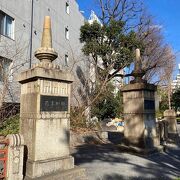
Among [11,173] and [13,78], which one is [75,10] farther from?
[11,173]

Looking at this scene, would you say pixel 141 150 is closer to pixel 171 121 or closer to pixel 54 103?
pixel 54 103

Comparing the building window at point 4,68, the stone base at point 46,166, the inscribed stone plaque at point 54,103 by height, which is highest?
the building window at point 4,68

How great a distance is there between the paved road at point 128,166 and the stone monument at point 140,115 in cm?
62

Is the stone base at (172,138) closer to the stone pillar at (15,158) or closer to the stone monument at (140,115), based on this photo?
the stone monument at (140,115)

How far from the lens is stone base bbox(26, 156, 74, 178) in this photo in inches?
198

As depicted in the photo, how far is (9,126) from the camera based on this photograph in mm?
10297

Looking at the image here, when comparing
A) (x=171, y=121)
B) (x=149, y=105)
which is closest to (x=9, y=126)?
(x=149, y=105)

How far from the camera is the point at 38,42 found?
54.2 ft

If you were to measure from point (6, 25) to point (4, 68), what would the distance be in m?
2.81

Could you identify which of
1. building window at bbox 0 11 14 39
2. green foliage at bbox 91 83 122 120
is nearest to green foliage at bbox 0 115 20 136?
building window at bbox 0 11 14 39

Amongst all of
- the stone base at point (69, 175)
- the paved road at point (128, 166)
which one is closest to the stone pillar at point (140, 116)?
the paved road at point (128, 166)

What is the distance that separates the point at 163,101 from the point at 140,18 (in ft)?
73.1

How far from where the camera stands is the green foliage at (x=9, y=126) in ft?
32.0

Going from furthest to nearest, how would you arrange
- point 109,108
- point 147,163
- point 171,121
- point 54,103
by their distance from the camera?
point 109,108 → point 171,121 → point 147,163 → point 54,103
